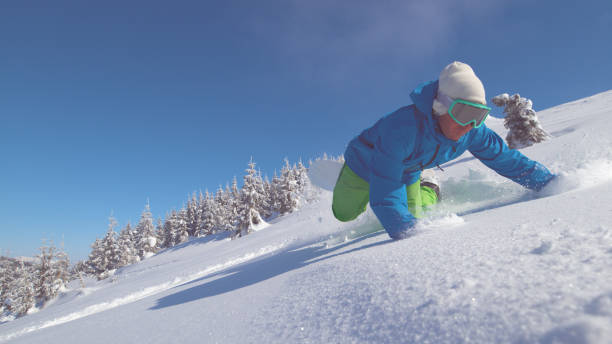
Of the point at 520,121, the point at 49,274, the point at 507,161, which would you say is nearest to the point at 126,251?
the point at 49,274

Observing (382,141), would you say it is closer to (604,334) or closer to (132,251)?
(604,334)

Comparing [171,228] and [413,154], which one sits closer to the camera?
[413,154]

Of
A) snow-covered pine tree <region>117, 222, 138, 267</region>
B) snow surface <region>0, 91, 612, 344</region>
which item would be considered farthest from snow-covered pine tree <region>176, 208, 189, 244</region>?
snow surface <region>0, 91, 612, 344</region>

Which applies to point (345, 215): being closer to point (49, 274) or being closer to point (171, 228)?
point (49, 274)

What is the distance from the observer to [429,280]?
0.94 meters

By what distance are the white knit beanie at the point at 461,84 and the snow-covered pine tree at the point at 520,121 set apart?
625 inches

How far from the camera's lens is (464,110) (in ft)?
6.40

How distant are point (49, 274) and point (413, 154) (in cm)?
3204

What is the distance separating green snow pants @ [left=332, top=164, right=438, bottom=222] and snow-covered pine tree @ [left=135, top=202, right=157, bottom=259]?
41737 millimetres

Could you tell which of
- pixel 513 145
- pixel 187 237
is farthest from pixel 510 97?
pixel 187 237

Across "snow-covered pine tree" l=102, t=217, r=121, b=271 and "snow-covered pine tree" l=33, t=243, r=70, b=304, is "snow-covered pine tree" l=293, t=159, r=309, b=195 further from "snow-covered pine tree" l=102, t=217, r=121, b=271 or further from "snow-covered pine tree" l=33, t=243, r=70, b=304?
"snow-covered pine tree" l=33, t=243, r=70, b=304

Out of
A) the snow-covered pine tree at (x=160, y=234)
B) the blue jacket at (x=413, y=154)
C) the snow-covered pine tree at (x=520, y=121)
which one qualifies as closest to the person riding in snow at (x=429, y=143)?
the blue jacket at (x=413, y=154)

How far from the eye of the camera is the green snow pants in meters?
3.15

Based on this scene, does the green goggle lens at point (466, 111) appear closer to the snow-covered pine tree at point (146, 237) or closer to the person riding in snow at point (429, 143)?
the person riding in snow at point (429, 143)
